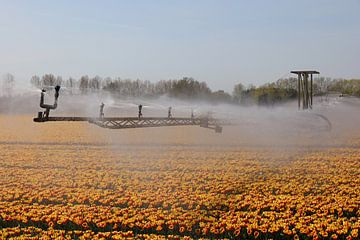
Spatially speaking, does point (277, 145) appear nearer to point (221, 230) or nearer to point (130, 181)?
point (130, 181)

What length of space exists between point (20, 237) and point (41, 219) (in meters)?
1.20

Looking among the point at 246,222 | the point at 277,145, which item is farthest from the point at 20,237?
the point at 277,145

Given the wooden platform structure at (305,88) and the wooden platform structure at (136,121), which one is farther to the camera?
the wooden platform structure at (305,88)

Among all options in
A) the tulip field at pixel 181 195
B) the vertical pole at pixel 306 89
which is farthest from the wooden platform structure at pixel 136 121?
the vertical pole at pixel 306 89

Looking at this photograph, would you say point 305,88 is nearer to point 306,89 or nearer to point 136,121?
point 306,89

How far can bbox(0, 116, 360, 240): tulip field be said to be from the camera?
30.8ft

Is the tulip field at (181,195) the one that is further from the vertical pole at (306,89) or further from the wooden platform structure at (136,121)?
the vertical pole at (306,89)

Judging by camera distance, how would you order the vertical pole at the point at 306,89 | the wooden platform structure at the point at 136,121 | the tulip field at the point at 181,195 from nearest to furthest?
the tulip field at the point at 181,195
the wooden platform structure at the point at 136,121
the vertical pole at the point at 306,89

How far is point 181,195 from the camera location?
11922 mm

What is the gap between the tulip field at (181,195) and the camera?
9.39 m

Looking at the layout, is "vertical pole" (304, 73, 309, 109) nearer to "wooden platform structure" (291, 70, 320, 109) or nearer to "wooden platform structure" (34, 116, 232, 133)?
"wooden platform structure" (291, 70, 320, 109)

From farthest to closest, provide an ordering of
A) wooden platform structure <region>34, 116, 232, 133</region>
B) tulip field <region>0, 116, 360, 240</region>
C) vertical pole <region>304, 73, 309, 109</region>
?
vertical pole <region>304, 73, 309, 109</region>, wooden platform structure <region>34, 116, 232, 133</region>, tulip field <region>0, 116, 360, 240</region>

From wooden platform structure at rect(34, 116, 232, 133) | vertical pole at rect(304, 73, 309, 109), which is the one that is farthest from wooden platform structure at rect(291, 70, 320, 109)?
wooden platform structure at rect(34, 116, 232, 133)

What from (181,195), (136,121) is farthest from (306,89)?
(181,195)
